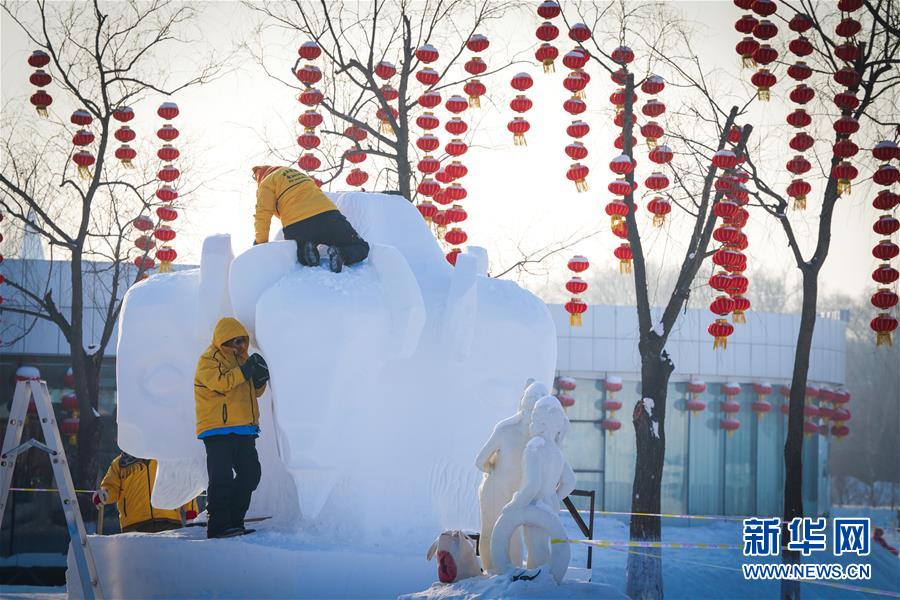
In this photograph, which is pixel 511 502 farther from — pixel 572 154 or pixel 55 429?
pixel 572 154

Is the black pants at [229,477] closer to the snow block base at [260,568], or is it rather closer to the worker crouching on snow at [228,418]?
the worker crouching on snow at [228,418]

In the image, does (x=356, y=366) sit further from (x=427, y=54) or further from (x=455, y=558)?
(x=427, y=54)

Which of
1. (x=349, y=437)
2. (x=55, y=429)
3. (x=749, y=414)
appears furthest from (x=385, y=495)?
(x=749, y=414)

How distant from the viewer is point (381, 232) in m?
8.55

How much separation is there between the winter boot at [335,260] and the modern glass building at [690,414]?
11120 mm

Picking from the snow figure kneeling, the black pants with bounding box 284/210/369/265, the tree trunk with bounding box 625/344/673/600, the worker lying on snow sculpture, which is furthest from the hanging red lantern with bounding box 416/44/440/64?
the snow figure kneeling

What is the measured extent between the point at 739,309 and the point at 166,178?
614 centimetres

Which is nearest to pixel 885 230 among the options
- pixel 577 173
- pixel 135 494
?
pixel 577 173

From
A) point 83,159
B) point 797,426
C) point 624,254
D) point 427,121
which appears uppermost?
point 427,121

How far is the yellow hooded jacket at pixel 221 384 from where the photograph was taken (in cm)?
761

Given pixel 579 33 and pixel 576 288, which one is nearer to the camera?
pixel 579 33

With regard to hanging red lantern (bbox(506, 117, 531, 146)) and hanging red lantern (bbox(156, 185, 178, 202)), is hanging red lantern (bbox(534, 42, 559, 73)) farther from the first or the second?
hanging red lantern (bbox(156, 185, 178, 202))

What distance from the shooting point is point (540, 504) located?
6.31 m

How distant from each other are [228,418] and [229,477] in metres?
0.39
